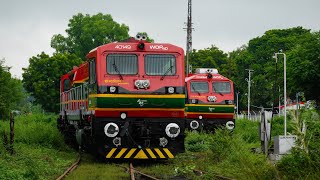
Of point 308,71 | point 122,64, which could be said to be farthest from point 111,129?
point 308,71

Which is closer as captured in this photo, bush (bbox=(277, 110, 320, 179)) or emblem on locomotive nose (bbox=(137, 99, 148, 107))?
bush (bbox=(277, 110, 320, 179))

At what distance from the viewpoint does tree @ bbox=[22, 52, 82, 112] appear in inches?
2494

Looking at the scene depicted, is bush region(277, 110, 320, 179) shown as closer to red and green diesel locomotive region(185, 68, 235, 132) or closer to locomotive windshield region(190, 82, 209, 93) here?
red and green diesel locomotive region(185, 68, 235, 132)

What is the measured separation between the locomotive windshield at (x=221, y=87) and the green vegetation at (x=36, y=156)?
726 cm

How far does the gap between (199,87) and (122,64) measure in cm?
991

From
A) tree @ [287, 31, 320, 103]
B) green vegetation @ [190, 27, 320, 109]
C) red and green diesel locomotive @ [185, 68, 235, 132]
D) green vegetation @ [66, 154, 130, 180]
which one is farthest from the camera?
green vegetation @ [190, 27, 320, 109]

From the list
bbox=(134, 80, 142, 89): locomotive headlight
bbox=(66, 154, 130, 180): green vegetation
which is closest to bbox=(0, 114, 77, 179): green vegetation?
bbox=(66, 154, 130, 180): green vegetation

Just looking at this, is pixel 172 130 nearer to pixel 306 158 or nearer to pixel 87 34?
pixel 306 158

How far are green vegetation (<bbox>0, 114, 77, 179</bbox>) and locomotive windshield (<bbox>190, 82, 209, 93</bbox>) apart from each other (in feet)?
21.1

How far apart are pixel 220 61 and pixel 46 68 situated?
103 feet

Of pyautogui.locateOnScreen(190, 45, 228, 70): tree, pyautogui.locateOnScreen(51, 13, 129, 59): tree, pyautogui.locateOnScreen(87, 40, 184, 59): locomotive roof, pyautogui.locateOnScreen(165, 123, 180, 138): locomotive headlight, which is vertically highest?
pyautogui.locateOnScreen(51, 13, 129, 59): tree

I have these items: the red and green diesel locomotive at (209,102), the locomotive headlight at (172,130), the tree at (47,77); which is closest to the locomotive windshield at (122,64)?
the locomotive headlight at (172,130)

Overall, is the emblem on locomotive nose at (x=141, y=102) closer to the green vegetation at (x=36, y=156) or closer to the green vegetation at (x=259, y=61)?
the green vegetation at (x=36, y=156)

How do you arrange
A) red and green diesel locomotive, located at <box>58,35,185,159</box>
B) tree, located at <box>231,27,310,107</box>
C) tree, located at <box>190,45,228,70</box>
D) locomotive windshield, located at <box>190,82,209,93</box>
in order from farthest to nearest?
tree, located at <box>190,45,228,70</box>, tree, located at <box>231,27,310,107</box>, locomotive windshield, located at <box>190,82,209,93</box>, red and green diesel locomotive, located at <box>58,35,185,159</box>
